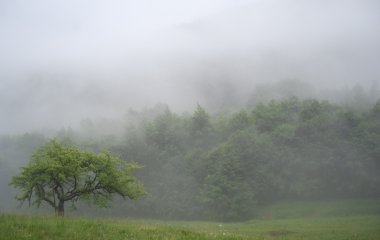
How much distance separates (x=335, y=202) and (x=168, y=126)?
54421mm

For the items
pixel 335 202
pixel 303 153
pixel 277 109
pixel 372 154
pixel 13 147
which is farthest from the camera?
pixel 13 147

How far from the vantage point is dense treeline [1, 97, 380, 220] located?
82562mm

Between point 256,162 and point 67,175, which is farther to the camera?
point 256,162

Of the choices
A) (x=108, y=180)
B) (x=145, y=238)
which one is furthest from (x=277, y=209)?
(x=145, y=238)

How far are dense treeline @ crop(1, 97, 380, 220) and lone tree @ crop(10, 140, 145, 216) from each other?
1937 inches

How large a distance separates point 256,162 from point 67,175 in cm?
6640

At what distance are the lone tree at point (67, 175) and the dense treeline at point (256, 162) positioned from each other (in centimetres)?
4921

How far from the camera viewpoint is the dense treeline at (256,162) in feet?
271

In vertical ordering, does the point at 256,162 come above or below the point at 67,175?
above

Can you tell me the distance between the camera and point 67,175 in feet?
105

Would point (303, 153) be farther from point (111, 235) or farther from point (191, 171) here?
point (111, 235)

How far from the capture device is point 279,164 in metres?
90.8

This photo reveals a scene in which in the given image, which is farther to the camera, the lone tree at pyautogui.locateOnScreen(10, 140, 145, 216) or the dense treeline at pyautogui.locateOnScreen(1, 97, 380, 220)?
the dense treeline at pyautogui.locateOnScreen(1, 97, 380, 220)

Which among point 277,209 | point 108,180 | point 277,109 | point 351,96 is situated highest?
point 351,96
